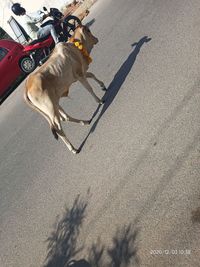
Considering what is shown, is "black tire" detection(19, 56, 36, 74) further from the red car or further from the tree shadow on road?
the tree shadow on road

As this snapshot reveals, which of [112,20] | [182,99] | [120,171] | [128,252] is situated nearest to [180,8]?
[112,20]

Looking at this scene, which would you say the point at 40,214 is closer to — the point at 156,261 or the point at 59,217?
the point at 59,217

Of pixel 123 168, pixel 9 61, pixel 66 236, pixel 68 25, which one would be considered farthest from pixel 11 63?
pixel 66 236

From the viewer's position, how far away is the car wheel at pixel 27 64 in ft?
45.4

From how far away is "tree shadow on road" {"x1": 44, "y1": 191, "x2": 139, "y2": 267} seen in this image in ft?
17.2

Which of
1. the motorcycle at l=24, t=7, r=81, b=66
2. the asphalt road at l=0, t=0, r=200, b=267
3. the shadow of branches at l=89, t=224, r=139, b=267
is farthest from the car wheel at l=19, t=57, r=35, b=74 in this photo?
the shadow of branches at l=89, t=224, r=139, b=267

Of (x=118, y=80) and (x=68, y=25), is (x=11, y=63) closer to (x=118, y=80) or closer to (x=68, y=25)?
(x=68, y=25)

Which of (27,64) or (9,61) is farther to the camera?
(27,64)

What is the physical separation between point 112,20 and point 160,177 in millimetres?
7957

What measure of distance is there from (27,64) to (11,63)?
0.54 metres

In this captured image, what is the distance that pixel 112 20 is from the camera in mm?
12703

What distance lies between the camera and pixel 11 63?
1372 centimetres
